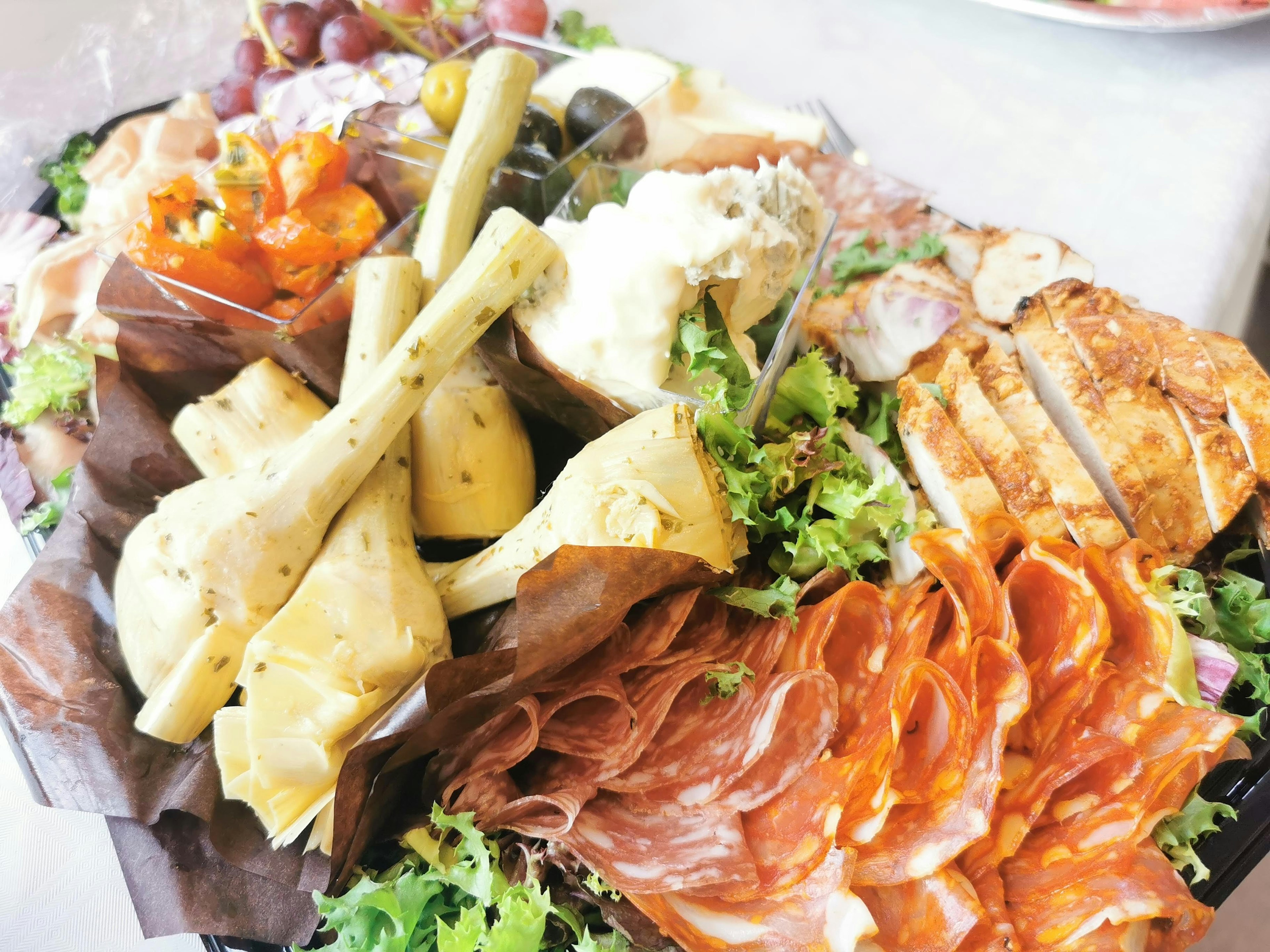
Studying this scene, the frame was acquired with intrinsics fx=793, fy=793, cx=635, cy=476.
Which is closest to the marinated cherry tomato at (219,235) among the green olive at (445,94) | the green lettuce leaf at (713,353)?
the green olive at (445,94)

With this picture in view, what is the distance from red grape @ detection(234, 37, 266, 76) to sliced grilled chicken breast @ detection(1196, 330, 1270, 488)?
2051 millimetres

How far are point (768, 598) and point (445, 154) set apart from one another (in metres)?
0.99

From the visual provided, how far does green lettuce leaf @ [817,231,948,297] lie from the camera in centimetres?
148

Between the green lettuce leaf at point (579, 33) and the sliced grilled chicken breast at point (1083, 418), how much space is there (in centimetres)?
134

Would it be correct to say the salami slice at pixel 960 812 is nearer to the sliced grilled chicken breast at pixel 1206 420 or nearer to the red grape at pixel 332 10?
the sliced grilled chicken breast at pixel 1206 420

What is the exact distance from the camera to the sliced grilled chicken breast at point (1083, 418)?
1.09 m

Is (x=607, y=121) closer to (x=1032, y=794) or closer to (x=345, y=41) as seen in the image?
(x=345, y=41)

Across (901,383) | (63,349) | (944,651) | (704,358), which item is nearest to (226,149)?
(63,349)

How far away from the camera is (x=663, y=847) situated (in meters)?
0.90

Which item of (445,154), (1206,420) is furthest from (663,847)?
(445,154)

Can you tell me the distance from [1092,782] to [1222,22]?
6.86 feet

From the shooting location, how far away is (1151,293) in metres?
1.80

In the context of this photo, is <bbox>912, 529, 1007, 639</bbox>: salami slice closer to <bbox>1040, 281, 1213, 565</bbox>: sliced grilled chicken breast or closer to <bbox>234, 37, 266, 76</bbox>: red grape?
<bbox>1040, 281, 1213, 565</bbox>: sliced grilled chicken breast

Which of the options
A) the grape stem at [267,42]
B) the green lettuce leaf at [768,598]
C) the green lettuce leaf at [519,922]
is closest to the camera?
the green lettuce leaf at [519,922]
